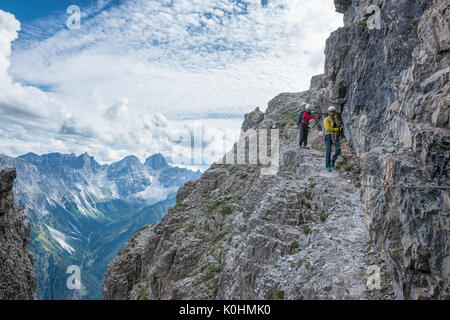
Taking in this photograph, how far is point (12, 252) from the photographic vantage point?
52594 mm

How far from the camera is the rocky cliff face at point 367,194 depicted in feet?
27.2

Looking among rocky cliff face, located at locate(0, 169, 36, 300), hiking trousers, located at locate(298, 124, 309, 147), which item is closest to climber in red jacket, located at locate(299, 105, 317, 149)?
hiking trousers, located at locate(298, 124, 309, 147)

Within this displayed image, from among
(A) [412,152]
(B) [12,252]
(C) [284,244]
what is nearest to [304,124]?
(C) [284,244]

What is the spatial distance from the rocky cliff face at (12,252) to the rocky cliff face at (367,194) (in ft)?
140

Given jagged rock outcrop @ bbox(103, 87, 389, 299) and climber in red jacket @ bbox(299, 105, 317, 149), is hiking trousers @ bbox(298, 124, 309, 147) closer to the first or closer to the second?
climber in red jacket @ bbox(299, 105, 317, 149)

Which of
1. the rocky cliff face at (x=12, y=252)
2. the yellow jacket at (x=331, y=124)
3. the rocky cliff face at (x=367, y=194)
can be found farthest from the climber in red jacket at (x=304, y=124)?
the rocky cliff face at (x=12, y=252)

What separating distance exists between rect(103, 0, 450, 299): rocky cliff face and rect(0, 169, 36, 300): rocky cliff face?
42758mm

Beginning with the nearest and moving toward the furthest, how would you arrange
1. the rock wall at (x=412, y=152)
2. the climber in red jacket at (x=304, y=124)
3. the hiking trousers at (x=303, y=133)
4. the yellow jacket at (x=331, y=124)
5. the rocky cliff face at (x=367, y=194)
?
the rock wall at (x=412, y=152) → the rocky cliff face at (x=367, y=194) → the yellow jacket at (x=331, y=124) → the climber in red jacket at (x=304, y=124) → the hiking trousers at (x=303, y=133)

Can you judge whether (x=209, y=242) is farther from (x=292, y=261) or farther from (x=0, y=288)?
(x=0, y=288)

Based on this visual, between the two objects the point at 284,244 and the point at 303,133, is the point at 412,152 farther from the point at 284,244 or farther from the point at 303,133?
the point at 303,133

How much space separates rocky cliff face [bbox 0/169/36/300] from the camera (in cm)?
4805

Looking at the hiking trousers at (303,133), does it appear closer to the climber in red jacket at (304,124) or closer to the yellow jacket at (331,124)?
the climber in red jacket at (304,124)

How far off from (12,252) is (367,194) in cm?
6961
